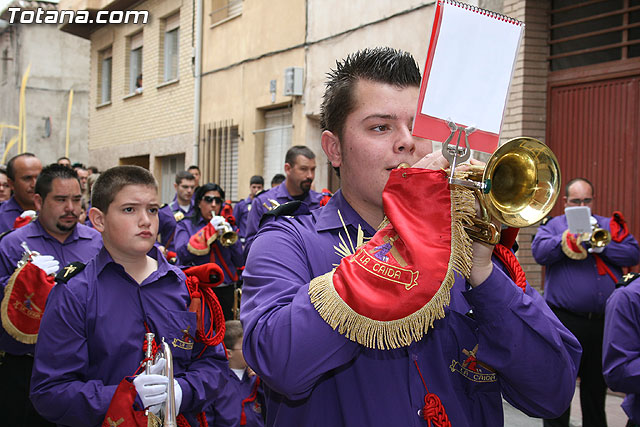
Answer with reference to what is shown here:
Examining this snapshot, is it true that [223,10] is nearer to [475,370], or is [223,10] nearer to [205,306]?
[205,306]

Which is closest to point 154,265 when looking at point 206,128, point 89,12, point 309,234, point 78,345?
point 78,345

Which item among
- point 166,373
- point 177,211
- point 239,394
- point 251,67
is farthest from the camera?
point 251,67

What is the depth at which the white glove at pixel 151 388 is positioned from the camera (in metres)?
2.62

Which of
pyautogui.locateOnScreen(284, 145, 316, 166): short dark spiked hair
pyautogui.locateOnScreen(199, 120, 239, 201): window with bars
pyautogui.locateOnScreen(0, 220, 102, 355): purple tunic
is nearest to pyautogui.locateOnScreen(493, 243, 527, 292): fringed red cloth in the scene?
pyautogui.locateOnScreen(0, 220, 102, 355): purple tunic

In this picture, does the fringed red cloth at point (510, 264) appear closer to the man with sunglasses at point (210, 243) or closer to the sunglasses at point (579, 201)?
the sunglasses at point (579, 201)

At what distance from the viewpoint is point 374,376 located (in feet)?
5.89

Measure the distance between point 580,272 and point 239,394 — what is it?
339cm

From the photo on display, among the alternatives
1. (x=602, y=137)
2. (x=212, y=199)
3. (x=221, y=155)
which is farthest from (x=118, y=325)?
(x=221, y=155)

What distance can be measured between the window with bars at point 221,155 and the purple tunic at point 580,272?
9022 millimetres

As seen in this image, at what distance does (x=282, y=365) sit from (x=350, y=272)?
29 centimetres

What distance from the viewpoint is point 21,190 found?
5809 mm

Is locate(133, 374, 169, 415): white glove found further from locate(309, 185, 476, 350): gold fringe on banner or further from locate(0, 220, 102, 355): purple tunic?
locate(0, 220, 102, 355): purple tunic

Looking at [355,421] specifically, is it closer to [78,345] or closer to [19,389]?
[78,345]

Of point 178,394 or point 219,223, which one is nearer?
point 178,394
